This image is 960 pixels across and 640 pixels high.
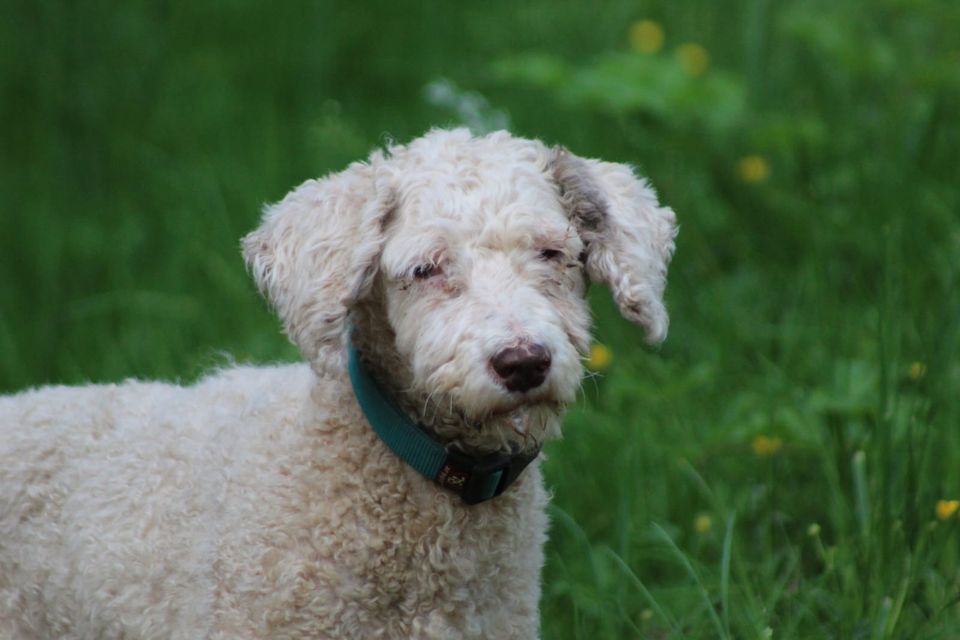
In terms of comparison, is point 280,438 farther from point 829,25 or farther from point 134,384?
point 829,25

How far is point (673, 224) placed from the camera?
299 centimetres

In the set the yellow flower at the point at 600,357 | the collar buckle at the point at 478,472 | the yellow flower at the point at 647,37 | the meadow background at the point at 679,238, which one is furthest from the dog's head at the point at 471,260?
the yellow flower at the point at 647,37

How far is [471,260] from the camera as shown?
2646 mm

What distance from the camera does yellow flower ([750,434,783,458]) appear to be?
3.76 meters

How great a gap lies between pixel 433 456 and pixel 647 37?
14.7 ft

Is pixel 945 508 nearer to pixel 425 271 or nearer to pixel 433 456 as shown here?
pixel 433 456

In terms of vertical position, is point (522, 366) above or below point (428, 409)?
above

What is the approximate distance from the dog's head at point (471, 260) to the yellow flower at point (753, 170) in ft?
8.40


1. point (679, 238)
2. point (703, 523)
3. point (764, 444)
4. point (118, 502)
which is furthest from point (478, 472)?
point (679, 238)

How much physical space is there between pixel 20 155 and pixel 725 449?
4.25 metres

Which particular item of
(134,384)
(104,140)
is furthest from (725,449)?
(104,140)

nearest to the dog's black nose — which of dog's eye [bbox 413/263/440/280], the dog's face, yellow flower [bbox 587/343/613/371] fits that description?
the dog's face

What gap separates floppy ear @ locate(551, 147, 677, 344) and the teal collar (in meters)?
0.37

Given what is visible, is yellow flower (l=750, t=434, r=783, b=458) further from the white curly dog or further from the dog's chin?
the dog's chin
